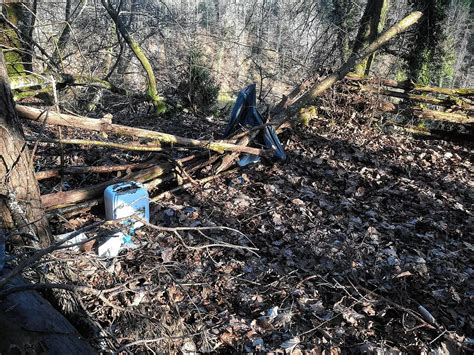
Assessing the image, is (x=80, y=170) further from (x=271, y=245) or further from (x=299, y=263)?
(x=299, y=263)

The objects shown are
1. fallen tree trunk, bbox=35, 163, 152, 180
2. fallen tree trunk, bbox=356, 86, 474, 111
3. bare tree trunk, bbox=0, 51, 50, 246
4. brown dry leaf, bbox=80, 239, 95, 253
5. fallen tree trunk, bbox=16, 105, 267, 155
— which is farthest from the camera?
→ fallen tree trunk, bbox=356, 86, 474, 111

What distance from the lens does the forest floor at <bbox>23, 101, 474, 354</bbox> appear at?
2.90m

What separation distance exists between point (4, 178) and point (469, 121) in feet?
23.5

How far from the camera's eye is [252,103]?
569 cm

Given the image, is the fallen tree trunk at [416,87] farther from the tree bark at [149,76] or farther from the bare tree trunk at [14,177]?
the bare tree trunk at [14,177]

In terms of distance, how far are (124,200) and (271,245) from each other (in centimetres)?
168

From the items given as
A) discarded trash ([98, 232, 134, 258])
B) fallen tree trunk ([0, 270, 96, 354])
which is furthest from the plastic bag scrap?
fallen tree trunk ([0, 270, 96, 354])

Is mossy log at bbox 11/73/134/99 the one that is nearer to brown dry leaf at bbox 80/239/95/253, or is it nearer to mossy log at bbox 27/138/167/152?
mossy log at bbox 27/138/167/152

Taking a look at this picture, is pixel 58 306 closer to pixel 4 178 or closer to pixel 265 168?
pixel 4 178

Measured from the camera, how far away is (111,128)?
3893mm

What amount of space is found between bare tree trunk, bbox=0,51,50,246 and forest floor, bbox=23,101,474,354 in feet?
1.32

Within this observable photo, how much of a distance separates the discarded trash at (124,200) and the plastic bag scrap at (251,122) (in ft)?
6.48

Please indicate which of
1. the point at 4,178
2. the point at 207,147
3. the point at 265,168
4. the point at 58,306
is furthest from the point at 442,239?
the point at 4,178

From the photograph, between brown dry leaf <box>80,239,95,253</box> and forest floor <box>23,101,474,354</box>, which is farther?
brown dry leaf <box>80,239,95,253</box>
